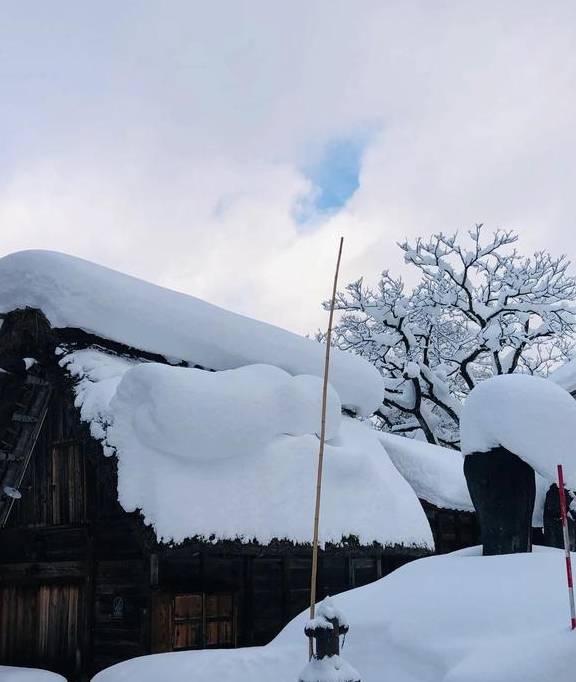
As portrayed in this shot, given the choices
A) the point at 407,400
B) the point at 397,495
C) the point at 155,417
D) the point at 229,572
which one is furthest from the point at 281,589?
the point at 407,400

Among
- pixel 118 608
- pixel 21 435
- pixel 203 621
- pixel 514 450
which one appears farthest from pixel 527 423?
pixel 21 435

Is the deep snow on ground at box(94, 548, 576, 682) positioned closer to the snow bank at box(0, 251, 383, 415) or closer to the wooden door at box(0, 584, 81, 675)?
the wooden door at box(0, 584, 81, 675)

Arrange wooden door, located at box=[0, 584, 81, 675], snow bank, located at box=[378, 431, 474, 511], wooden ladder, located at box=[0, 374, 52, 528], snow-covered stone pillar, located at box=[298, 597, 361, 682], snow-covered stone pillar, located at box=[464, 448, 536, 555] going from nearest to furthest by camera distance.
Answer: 1. snow-covered stone pillar, located at box=[298, 597, 361, 682]
2. snow-covered stone pillar, located at box=[464, 448, 536, 555]
3. wooden door, located at box=[0, 584, 81, 675]
4. wooden ladder, located at box=[0, 374, 52, 528]
5. snow bank, located at box=[378, 431, 474, 511]

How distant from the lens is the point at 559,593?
5.39 m

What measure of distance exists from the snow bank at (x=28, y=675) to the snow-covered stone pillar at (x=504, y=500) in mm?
5090

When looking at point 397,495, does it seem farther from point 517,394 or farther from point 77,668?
point 77,668

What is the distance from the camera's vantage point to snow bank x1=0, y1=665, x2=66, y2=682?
25.6 ft

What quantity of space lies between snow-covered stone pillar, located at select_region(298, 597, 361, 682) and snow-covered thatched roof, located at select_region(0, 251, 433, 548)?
2.78 meters

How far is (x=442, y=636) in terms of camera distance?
5.13 m

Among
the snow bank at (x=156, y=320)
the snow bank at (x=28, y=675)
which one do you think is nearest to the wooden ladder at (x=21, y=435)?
the snow bank at (x=156, y=320)

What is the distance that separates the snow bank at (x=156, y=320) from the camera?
8.97m

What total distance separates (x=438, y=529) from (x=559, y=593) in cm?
723

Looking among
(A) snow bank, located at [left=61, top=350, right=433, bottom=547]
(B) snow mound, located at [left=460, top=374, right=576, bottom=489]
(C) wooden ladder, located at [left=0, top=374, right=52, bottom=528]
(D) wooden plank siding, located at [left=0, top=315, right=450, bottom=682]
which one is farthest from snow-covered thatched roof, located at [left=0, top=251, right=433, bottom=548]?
(B) snow mound, located at [left=460, top=374, right=576, bottom=489]

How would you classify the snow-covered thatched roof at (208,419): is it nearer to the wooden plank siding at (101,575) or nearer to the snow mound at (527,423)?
the wooden plank siding at (101,575)
